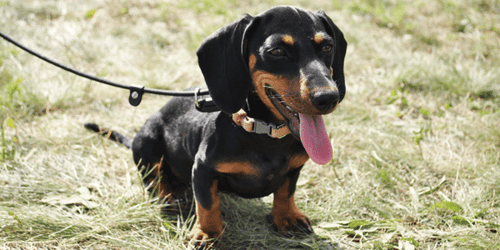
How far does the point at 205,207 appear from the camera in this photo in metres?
2.23

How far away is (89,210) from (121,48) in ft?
11.1

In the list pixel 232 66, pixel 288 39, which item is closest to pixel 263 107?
pixel 232 66

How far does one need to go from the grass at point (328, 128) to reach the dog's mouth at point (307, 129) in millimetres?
810

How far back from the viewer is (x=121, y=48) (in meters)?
5.42

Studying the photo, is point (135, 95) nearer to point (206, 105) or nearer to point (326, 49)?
point (206, 105)

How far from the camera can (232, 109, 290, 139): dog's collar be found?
1.95 m

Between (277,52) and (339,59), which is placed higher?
(277,52)

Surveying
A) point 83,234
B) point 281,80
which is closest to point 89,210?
point 83,234

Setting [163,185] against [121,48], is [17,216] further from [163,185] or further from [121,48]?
[121,48]

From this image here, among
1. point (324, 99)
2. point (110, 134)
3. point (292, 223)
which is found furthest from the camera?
point (110, 134)

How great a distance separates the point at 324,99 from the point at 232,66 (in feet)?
1.81

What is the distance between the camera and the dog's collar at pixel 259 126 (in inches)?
76.8

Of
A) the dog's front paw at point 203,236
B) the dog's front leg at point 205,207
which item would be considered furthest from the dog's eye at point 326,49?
the dog's front paw at point 203,236

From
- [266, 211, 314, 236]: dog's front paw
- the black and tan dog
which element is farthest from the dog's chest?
[266, 211, 314, 236]: dog's front paw
